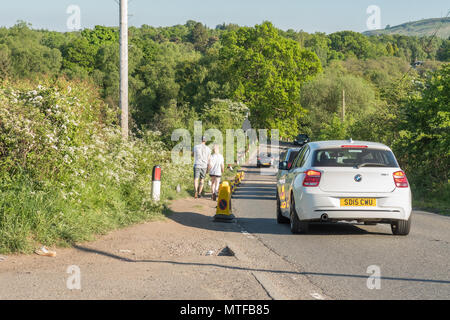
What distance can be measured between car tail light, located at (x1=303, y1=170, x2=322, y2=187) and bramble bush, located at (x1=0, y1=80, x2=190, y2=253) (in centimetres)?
336

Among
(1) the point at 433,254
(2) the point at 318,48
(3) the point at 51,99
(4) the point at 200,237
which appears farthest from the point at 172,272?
(2) the point at 318,48

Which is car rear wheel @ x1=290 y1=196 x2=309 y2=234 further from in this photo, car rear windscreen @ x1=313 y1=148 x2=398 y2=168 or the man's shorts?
the man's shorts

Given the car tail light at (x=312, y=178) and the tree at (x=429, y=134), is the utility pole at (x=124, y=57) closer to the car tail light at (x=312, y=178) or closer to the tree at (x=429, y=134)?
the car tail light at (x=312, y=178)

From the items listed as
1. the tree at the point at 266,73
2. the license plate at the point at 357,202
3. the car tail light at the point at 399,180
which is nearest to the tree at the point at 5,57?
the tree at the point at 266,73

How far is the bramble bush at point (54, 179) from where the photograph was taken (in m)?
8.43

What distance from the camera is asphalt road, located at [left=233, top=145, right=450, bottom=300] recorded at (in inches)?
243

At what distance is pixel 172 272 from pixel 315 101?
7178 centimetres

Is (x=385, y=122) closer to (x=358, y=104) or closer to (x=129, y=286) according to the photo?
(x=129, y=286)

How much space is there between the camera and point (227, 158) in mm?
45906

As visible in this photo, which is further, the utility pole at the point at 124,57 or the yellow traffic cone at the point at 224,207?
the utility pole at the point at 124,57

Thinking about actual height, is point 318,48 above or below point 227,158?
above

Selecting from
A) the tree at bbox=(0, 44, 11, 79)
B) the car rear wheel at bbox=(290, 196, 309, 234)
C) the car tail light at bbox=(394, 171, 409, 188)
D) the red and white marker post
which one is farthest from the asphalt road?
the tree at bbox=(0, 44, 11, 79)

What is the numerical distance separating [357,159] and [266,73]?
55.0m

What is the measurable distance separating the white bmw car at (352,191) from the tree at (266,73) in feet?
179
